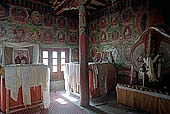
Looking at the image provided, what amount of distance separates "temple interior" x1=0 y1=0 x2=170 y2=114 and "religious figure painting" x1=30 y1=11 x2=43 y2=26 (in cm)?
4

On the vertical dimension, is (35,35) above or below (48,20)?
below

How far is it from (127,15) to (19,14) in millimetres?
4213

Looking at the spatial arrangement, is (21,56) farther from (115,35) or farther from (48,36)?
(115,35)

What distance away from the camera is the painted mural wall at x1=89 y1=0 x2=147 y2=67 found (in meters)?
4.64

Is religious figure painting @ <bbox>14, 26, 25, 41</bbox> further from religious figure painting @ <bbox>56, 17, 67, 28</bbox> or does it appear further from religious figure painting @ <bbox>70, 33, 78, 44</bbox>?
religious figure painting @ <bbox>70, 33, 78, 44</bbox>

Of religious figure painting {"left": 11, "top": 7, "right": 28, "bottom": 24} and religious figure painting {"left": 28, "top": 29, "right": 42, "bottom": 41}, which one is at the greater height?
religious figure painting {"left": 11, "top": 7, "right": 28, "bottom": 24}

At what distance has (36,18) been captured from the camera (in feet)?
17.0

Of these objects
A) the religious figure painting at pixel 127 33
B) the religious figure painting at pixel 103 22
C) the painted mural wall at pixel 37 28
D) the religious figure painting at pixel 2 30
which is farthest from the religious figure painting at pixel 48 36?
the religious figure painting at pixel 127 33

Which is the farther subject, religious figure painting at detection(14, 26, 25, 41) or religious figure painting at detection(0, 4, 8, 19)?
religious figure painting at detection(14, 26, 25, 41)

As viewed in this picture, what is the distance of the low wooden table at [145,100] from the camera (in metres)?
2.95

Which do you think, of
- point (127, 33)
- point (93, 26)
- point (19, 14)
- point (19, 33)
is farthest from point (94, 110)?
point (19, 14)

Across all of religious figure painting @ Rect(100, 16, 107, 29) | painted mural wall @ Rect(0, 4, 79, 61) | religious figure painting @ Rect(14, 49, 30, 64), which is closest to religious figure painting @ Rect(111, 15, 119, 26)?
religious figure painting @ Rect(100, 16, 107, 29)

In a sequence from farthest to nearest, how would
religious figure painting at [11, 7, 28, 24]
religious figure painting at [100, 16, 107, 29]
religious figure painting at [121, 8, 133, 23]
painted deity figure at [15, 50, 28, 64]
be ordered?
religious figure painting at [100, 16, 107, 29] → religious figure painting at [121, 8, 133, 23] → religious figure painting at [11, 7, 28, 24] → painted deity figure at [15, 50, 28, 64]

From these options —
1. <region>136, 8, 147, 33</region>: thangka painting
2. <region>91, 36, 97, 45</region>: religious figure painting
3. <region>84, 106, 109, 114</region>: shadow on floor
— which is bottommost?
<region>84, 106, 109, 114</region>: shadow on floor
